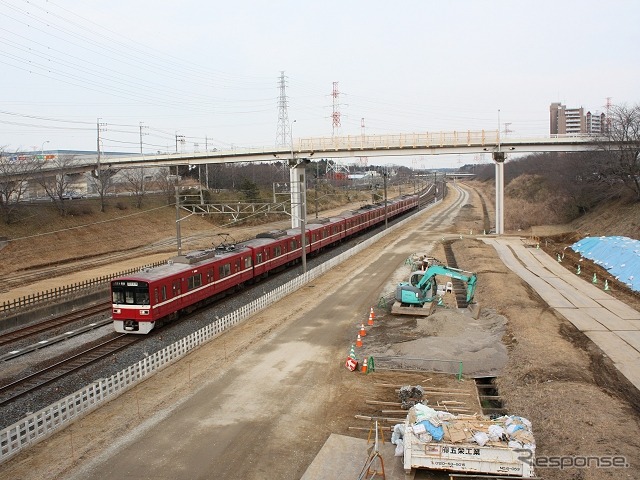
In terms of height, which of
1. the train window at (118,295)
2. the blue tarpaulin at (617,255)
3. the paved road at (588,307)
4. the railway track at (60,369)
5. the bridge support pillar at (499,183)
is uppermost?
the bridge support pillar at (499,183)

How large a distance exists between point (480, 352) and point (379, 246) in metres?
32.1

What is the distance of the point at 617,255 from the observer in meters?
37.7

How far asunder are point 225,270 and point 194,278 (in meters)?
3.47

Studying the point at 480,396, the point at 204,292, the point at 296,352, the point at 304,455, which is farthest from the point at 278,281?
the point at 304,455

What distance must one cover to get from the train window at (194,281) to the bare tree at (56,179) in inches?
1291

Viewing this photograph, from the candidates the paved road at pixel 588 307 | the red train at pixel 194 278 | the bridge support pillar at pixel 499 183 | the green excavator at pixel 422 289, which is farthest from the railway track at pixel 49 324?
the bridge support pillar at pixel 499 183

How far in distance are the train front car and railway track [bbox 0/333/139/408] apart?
612 mm

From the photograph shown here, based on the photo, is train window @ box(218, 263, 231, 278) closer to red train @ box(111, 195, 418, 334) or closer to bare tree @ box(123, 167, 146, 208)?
red train @ box(111, 195, 418, 334)

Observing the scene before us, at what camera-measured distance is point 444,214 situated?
8712 centimetres

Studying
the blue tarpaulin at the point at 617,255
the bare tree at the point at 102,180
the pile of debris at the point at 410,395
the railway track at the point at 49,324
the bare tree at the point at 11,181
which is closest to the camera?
the pile of debris at the point at 410,395

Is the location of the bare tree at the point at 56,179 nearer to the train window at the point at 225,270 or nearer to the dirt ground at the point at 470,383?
the train window at the point at 225,270

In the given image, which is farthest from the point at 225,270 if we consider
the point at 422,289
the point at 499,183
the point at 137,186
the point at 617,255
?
the point at 137,186

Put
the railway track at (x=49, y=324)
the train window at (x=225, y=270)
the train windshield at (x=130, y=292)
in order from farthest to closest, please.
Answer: the train window at (x=225, y=270) < the railway track at (x=49, y=324) < the train windshield at (x=130, y=292)

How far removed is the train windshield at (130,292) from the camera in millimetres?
23406
